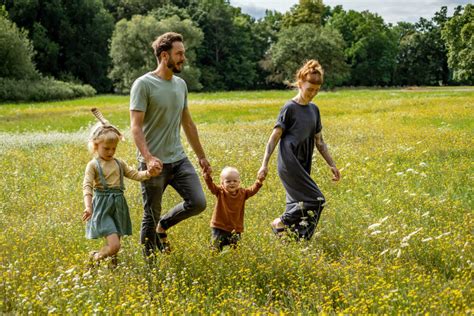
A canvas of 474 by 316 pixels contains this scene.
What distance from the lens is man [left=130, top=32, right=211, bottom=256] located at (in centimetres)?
579

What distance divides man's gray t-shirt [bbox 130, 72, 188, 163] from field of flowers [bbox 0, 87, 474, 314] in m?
1.06

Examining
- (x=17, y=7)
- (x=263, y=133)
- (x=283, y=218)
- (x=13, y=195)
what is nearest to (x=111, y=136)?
(x=283, y=218)

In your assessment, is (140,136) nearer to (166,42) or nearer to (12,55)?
(166,42)

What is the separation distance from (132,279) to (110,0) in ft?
284

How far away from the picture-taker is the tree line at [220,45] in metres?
61.8

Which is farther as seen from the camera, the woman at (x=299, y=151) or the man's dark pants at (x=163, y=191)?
the woman at (x=299, y=151)

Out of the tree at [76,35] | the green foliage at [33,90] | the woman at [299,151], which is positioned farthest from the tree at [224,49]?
the woman at [299,151]

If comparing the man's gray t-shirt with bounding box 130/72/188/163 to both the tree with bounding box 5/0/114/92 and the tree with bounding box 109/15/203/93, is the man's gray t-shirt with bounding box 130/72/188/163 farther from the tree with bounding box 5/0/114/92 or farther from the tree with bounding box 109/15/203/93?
the tree with bounding box 5/0/114/92

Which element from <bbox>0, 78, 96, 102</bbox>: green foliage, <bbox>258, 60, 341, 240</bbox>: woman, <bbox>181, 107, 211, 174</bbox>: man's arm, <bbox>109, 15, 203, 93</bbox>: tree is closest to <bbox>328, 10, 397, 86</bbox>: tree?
<bbox>109, 15, 203, 93</bbox>: tree

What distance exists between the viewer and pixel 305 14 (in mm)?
89438

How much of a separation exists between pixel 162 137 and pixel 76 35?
73326 mm

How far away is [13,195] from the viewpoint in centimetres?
938

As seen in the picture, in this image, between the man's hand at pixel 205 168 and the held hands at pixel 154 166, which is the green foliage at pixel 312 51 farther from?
the held hands at pixel 154 166

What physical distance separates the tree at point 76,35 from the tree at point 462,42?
4245 cm
